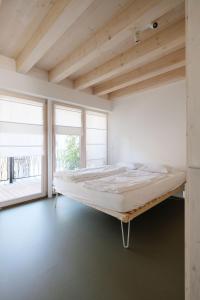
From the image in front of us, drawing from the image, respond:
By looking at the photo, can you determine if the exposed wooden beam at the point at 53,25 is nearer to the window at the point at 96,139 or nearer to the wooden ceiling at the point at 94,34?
the wooden ceiling at the point at 94,34

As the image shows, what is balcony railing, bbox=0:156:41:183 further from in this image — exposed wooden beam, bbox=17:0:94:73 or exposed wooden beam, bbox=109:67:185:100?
exposed wooden beam, bbox=109:67:185:100

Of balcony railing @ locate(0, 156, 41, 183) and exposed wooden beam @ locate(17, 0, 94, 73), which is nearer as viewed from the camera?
exposed wooden beam @ locate(17, 0, 94, 73)

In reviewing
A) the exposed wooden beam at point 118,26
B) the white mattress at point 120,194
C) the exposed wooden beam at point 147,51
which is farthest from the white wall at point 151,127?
the exposed wooden beam at point 118,26

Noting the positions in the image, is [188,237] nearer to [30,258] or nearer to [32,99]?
[30,258]

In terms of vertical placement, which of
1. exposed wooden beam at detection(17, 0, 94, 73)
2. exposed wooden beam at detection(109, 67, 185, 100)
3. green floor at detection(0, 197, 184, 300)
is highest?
exposed wooden beam at detection(109, 67, 185, 100)

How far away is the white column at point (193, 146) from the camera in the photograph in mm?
934

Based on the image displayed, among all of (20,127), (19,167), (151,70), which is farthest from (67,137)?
(151,70)

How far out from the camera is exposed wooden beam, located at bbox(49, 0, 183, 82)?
173cm

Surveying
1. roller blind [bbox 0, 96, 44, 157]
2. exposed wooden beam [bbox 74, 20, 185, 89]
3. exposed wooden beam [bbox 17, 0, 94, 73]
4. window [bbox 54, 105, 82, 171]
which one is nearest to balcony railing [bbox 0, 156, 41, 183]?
roller blind [bbox 0, 96, 44, 157]

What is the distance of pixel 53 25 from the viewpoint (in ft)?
6.40

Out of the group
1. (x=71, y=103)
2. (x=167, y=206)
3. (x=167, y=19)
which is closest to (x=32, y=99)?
(x=71, y=103)

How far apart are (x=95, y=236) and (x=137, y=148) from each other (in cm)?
289

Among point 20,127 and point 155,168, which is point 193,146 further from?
point 20,127

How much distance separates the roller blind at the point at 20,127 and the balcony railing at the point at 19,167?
0.24 m
